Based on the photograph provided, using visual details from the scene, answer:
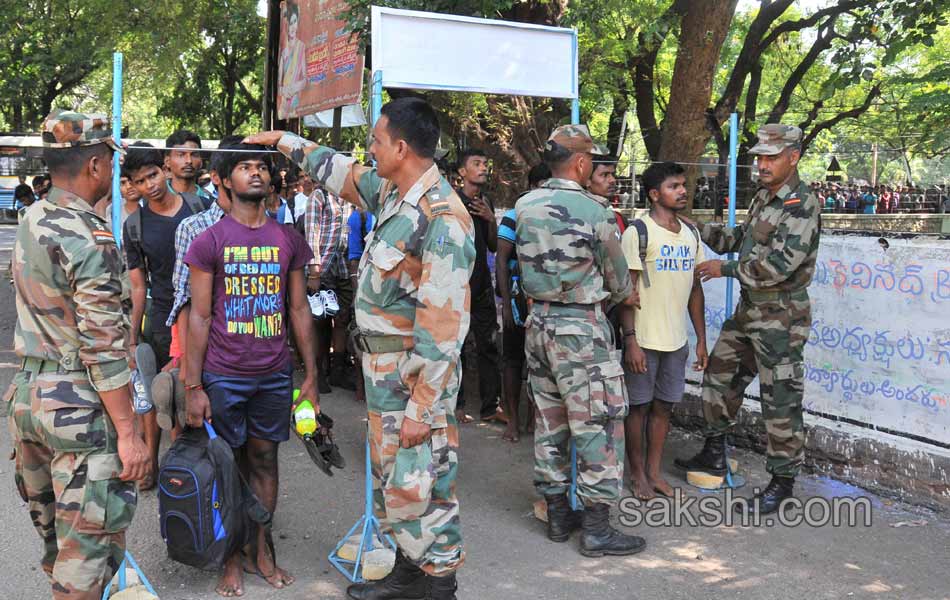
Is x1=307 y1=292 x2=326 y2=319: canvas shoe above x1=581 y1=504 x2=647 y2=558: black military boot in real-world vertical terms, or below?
above

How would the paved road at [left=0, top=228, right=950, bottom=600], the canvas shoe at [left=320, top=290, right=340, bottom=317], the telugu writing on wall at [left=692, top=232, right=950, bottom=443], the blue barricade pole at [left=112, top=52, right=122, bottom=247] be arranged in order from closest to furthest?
the blue barricade pole at [left=112, top=52, right=122, bottom=247]
the paved road at [left=0, top=228, right=950, bottom=600]
the telugu writing on wall at [left=692, top=232, right=950, bottom=443]
the canvas shoe at [left=320, top=290, right=340, bottom=317]

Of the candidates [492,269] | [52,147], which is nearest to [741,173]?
[492,269]

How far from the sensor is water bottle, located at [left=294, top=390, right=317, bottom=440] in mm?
3881

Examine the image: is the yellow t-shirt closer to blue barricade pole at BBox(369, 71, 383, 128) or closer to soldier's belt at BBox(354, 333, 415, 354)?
blue barricade pole at BBox(369, 71, 383, 128)

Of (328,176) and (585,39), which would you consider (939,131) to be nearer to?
(585,39)

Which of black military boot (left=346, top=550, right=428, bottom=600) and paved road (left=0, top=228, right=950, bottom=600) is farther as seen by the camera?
paved road (left=0, top=228, right=950, bottom=600)

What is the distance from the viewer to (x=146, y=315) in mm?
4855

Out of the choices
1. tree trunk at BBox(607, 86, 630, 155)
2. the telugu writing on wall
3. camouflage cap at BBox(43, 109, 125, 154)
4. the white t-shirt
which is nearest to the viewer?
camouflage cap at BBox(43, 109, 125, 154)

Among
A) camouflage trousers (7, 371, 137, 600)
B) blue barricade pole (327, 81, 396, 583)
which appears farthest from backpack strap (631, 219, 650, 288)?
camouflage trousers (7, 371, 137, 600)

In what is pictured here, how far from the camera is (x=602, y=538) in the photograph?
426cm

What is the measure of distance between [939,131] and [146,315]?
10714 mm

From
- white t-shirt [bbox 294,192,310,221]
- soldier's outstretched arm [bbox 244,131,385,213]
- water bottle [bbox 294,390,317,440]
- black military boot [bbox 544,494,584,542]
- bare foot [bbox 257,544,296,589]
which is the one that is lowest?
bare foot [bbox 257,544,296,589]

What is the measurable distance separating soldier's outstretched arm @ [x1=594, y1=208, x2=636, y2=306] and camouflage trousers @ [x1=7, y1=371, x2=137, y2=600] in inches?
96.6

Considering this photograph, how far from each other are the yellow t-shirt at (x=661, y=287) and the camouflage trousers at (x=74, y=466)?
3.03m
